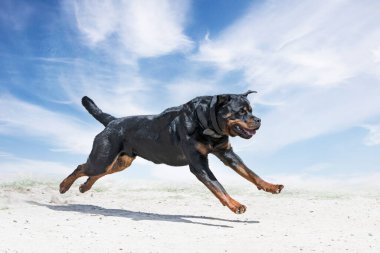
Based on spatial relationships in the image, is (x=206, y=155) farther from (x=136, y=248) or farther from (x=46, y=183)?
(x=46, y=183)

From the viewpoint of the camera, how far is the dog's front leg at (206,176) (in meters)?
6.47

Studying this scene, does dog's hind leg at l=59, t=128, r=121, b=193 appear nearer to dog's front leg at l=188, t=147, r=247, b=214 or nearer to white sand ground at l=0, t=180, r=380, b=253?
white sand ground at l=0, t=180, r=380, b=253

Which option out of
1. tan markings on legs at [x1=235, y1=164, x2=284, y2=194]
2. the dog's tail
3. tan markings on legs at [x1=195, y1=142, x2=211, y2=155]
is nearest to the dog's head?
tan markings on legs at [x1=195, y1=142, x2=211, y2=155]

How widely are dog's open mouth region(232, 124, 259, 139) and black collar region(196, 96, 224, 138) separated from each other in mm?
210

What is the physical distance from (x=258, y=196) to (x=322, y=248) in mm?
3748

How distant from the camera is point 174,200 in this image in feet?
29.7

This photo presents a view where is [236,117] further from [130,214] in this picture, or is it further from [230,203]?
[130,214]

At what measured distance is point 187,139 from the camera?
6758 mm

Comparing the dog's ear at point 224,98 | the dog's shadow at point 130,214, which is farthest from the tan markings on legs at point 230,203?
the dog's ear at point 224,98

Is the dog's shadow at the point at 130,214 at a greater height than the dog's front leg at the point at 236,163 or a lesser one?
lesser

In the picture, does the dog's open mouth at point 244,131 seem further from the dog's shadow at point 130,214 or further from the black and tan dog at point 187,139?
the dog's shadow at point 130,214

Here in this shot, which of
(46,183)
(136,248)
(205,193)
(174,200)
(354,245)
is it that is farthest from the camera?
(46,183)

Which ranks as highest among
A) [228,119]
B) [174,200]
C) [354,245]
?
[228,119]

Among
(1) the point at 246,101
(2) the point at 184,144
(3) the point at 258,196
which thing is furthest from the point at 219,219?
(3) the point at 258,196
